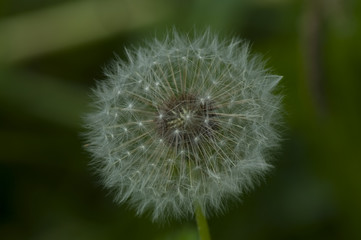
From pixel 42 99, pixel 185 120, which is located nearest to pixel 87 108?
pixel 42 99

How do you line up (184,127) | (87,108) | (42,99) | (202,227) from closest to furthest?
(202,227)
(184,127)
(87,108)
(42,99)

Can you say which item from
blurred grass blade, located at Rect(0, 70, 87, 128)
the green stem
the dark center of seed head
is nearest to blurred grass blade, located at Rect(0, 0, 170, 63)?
blurred grass blade, located at Rect(0, 70, 87, 128)

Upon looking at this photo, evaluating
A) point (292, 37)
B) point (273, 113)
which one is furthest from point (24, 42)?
point (273, 113)

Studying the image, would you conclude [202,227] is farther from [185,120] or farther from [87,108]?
[87,108]

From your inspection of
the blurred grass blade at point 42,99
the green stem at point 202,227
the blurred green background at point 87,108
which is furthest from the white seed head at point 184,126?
the blurred grass blade at point 42,99

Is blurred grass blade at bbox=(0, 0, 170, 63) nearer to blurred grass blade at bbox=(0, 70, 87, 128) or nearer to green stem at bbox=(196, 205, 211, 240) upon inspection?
blurred grass blade at bbox=(0, 70, 87, 128)

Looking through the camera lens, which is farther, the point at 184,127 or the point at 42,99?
the point at 42,99
